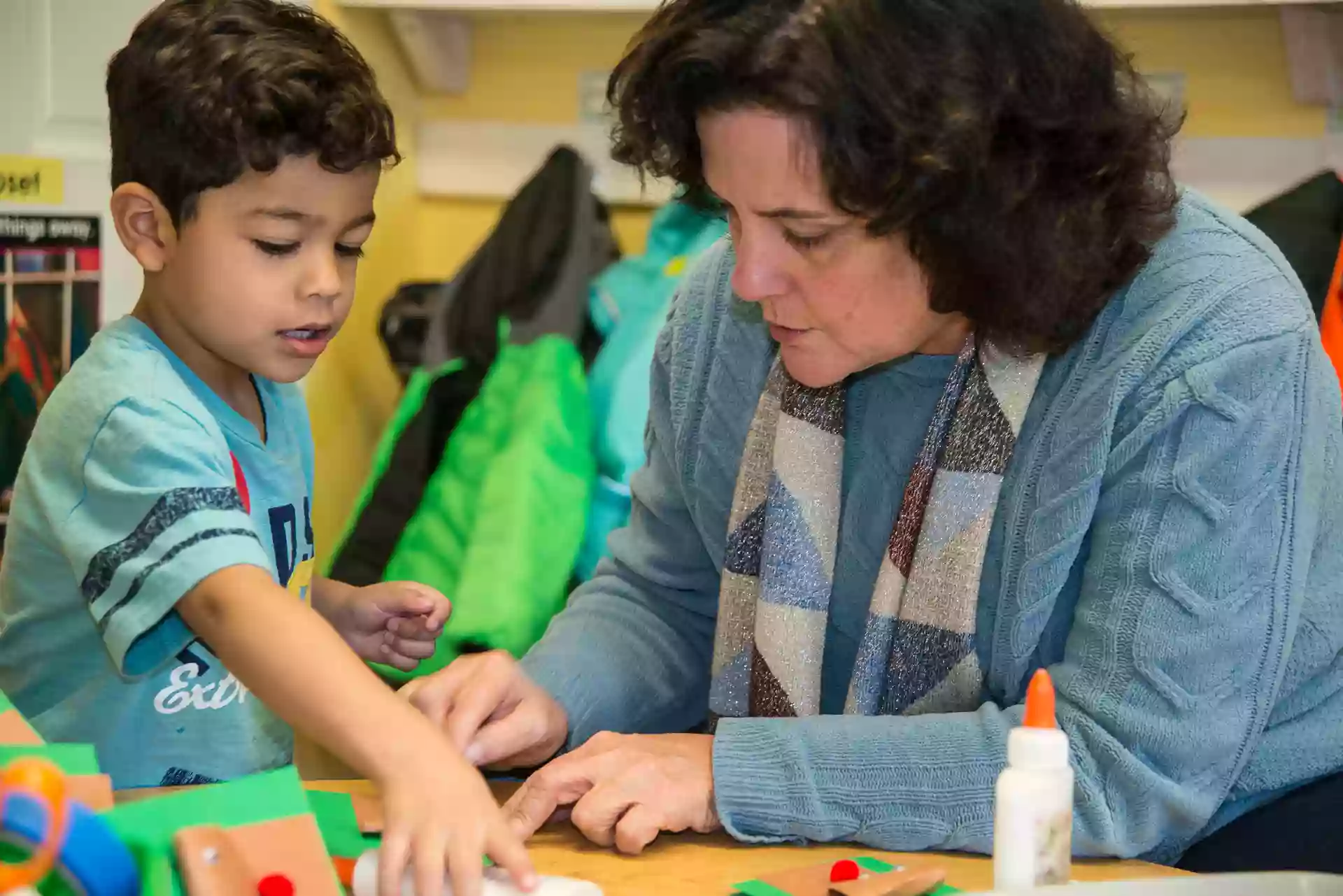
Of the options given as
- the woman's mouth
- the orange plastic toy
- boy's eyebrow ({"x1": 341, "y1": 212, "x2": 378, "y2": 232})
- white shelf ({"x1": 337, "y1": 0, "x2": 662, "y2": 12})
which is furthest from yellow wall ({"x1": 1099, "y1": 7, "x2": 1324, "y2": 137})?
the orange plastic toy

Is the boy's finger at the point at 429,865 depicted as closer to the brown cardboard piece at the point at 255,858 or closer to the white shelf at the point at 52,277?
the brown cardboard piece at the point at 255,858

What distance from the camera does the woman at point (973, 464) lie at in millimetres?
1022

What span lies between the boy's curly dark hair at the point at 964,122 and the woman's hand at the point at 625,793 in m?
0.39

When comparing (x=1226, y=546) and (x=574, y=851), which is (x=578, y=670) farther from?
(x=1226, y=546)

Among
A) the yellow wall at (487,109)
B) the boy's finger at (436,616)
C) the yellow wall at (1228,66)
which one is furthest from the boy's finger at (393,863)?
the yellow wall at (1228,66)

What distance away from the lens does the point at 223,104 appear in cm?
113

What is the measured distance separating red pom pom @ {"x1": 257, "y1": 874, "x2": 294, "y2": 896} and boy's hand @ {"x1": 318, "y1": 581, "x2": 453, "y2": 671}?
1.56ft

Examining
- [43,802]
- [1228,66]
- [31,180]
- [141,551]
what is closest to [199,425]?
[141,551]

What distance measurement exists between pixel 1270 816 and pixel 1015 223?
478mm

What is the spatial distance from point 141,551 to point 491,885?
1.04 ft

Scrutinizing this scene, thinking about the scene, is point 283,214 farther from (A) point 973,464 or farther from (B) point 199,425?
(A) point 973,464

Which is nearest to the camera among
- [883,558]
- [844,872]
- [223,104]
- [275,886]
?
[275,886]

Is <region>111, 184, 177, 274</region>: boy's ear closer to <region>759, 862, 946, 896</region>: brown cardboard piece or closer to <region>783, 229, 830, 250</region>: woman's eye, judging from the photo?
<region>783, 229, 830, 250</region>: woman's eye

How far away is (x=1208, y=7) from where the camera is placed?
2.14 metres
